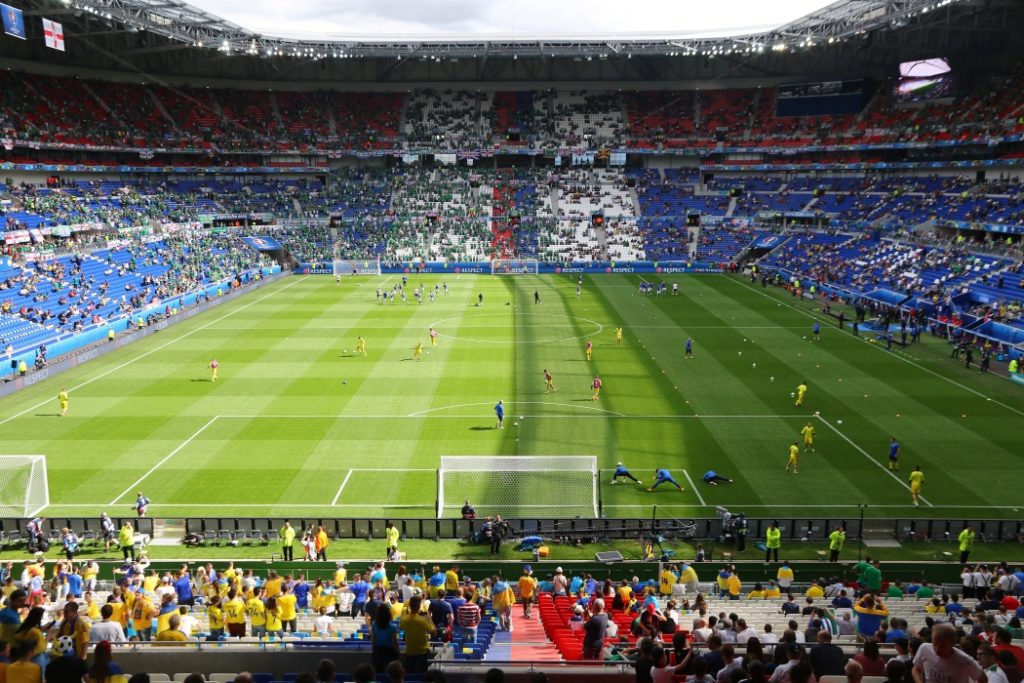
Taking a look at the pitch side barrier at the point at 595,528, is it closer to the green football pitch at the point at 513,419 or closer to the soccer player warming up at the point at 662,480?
the green football pitch at the point at 513,419

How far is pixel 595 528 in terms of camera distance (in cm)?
2362

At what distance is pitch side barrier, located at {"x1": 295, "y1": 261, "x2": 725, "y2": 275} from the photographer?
84062mm

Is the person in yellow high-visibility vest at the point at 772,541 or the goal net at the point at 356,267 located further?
the goal net at the point at 356,267

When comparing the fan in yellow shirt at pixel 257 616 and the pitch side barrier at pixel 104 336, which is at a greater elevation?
the pitch side barrier at pixel 104 336

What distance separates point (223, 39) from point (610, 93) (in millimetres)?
51886

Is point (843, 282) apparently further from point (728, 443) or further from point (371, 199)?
point (371, 199)

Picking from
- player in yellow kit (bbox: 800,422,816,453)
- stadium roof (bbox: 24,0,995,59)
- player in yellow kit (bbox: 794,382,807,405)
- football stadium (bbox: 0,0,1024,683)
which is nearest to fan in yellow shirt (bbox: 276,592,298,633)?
football stadium (bbox: 0,0,1024,683)

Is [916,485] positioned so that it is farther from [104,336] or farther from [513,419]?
[104,336]

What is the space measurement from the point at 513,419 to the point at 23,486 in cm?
1815

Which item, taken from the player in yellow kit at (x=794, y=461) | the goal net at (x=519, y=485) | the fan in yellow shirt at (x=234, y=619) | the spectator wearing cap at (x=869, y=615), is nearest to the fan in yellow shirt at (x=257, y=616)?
the fan in yellow shirt at (x=234, y=619)

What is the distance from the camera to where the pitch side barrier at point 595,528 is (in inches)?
906

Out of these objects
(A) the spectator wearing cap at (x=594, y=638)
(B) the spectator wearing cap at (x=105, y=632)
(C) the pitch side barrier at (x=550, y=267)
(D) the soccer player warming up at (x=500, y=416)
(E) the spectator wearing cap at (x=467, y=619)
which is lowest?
(D) the soccer player warming up at (x=500, y=416)

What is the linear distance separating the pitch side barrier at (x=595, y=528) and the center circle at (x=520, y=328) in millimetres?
25802

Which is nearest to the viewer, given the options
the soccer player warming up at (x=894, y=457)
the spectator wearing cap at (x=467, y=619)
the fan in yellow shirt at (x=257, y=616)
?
the spectator wearing cap at (x=467, y=619)
